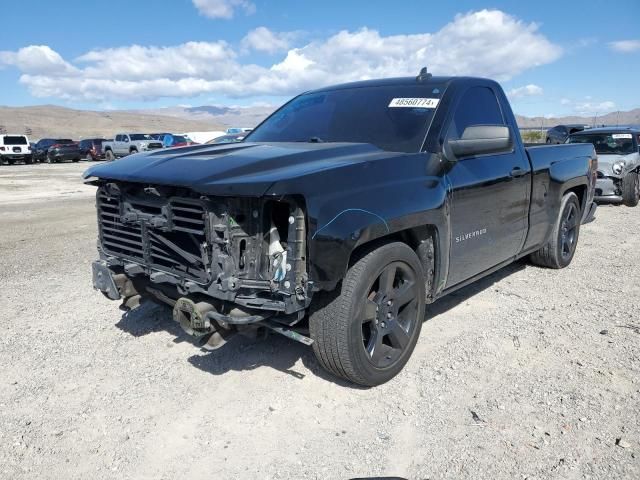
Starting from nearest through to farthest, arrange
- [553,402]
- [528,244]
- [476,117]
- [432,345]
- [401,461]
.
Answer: [401,461], [553,402], [432,345], [476,117], [528,244]

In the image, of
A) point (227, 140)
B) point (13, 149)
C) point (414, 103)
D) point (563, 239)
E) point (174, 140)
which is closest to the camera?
point (414, 103)

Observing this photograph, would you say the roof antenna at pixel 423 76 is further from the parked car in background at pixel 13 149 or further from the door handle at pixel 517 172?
the parked car in background at pixel 13 149

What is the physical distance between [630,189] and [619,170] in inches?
18.9

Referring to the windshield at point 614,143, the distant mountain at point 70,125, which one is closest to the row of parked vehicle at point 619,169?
the windshield at point 614,143

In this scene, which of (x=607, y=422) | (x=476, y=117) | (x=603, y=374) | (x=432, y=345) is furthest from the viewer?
(x=476, y=117)

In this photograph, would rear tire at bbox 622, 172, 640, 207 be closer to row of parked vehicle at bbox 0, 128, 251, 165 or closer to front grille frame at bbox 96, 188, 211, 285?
front grille frame at bbox 96, 188, 211, 285

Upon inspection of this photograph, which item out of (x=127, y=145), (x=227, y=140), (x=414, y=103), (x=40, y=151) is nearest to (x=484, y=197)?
(x=414, y=103)

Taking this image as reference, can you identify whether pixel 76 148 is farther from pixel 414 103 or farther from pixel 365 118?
pixel 414 103

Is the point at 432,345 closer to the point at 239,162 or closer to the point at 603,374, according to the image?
the point at 603,374

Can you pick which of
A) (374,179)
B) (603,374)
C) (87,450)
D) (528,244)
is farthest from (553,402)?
(87,450)

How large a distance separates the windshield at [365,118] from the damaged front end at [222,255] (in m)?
1.24

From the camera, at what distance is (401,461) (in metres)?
2.66

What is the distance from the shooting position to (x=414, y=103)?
3.96 meters

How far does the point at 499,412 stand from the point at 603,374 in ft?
3.15
